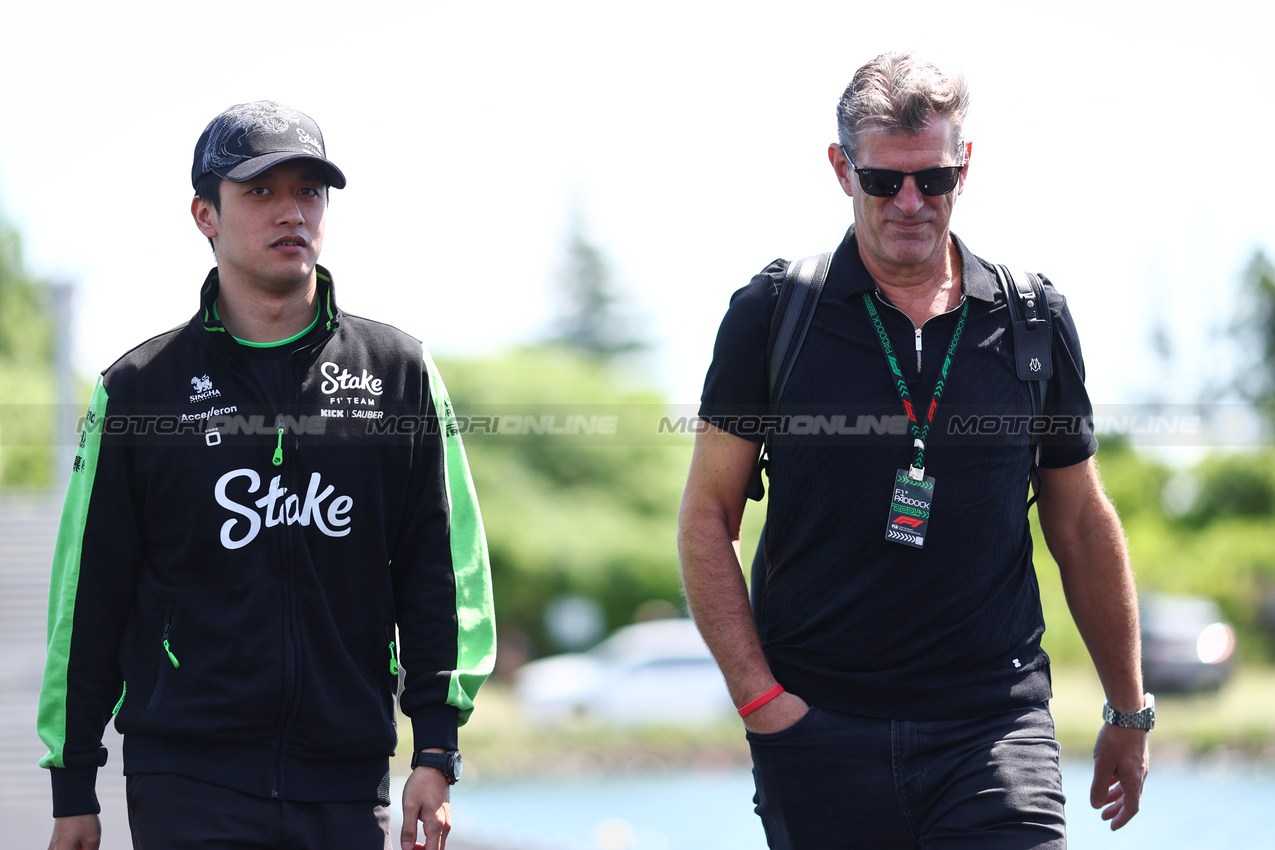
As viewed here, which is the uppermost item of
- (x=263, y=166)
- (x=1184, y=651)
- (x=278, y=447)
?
(x=263, y=166)

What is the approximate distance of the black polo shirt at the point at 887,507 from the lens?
282 centimetres

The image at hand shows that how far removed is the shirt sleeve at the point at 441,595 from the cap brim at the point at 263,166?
55 centimetres

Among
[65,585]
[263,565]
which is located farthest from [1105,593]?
[65,585]

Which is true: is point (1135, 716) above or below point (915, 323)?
below

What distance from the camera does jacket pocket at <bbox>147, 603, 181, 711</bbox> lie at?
272 cm

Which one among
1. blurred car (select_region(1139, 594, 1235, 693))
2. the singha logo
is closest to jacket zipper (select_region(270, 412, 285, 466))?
the singha logo

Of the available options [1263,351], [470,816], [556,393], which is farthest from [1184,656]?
[1263,351]

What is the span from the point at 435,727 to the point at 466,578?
0.34 metres

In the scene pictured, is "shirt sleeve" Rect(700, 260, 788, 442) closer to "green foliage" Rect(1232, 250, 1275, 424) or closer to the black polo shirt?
the black polo shirt

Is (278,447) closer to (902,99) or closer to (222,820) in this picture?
(222,820)

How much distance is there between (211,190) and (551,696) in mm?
19248

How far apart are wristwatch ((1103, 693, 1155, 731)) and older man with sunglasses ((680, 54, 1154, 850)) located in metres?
0.42

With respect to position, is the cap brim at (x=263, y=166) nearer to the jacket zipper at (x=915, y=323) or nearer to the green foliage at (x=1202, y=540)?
the jacket zipper at (x=915, y=323)

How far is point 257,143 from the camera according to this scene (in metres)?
2.87
